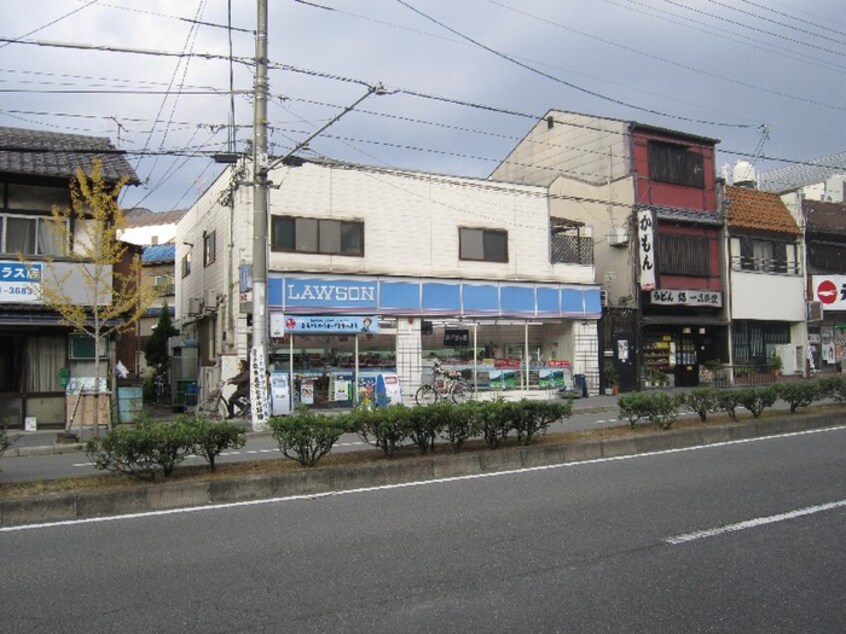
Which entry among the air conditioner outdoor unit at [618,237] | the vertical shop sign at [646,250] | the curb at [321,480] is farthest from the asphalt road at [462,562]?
the air conditioner outdoor unit at [618,237]

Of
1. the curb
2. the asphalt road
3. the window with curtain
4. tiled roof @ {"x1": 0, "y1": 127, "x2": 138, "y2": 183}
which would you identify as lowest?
the asphalt road

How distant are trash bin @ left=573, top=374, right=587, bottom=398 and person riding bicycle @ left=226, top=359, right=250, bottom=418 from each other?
1135cm

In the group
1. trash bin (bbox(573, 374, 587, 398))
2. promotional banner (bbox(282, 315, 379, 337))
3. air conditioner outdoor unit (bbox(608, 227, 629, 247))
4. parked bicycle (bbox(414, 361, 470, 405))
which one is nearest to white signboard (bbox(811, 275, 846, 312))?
air conditioner outdoor unit (bbox(608, 227, 629, 247))

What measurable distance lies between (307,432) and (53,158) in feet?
42.6

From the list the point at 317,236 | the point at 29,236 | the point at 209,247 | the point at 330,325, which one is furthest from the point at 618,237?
the point at 29,236

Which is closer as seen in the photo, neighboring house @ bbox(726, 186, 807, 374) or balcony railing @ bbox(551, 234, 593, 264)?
balcony railing @ bbox(551, 234, 593, 264)

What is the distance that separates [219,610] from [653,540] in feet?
11.9

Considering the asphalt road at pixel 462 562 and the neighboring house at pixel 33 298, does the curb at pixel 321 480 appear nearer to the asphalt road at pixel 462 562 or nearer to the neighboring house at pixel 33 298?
the asphalt road at pixel 462 562

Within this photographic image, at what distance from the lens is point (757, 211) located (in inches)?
1193

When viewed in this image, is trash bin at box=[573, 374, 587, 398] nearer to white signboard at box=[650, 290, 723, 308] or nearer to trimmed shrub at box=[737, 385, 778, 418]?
white signboard at box=[650, 290, 723, 308]

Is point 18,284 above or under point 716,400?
above

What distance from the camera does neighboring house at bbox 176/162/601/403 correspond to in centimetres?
2105

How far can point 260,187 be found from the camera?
16312 millimetres

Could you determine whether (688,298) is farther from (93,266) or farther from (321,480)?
(321,480)
